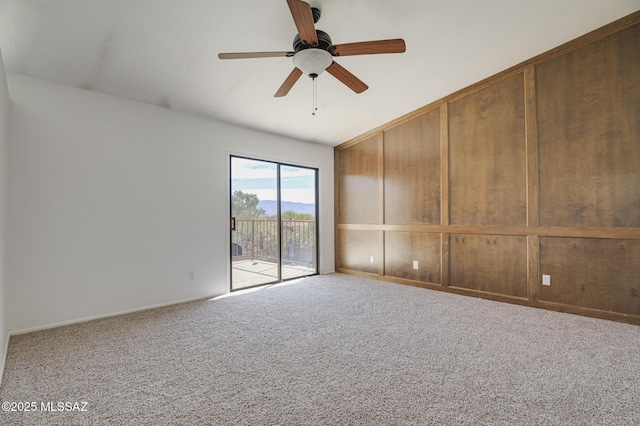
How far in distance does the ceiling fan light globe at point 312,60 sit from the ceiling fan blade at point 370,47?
71 millimetres

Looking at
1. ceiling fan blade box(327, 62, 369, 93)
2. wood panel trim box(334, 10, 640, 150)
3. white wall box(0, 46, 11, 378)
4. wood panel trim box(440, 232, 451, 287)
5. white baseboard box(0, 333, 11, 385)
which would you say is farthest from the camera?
wood panel trim box(440, 232, 451, 287)

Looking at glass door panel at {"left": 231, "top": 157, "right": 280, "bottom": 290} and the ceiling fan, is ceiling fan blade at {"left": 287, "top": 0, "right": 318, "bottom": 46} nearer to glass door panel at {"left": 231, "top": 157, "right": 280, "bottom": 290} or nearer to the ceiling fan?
the ceiling fan

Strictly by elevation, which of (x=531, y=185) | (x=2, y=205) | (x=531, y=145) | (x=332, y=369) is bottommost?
(x=332, y=369)

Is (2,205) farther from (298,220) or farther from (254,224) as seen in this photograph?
(298,220)

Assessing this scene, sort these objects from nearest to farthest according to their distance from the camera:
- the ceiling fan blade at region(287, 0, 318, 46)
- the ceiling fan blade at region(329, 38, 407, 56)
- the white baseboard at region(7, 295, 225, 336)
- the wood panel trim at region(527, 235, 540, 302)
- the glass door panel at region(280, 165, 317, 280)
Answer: the ceiling fan blade at region(287, 0, 318, 46) < the ceiling fan blade at region(329, 38, 407, 56) < the white baseboard at region(7, 295, 225, 336) < the wood panel trim at region(527, 235, 540, 302) < the glass door panel at region(280, 165, 317, 280)

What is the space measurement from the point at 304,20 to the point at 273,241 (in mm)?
3423

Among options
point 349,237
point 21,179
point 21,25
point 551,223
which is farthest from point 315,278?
point 21,25

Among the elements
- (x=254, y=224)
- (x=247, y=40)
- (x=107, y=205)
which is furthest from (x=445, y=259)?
(x=107, y=205)

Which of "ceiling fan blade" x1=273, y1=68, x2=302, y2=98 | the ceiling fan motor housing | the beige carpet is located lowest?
the beige carpet

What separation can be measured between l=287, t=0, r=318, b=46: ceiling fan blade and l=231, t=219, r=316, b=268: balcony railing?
9.41 ft

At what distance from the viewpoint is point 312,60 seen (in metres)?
2.33

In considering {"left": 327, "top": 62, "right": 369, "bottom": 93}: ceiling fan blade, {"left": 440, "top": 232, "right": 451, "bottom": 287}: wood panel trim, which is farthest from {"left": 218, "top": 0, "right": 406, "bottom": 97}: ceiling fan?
{"left": 440, "top": 232, "right": 451, "bottom": 287}: wood panel trim

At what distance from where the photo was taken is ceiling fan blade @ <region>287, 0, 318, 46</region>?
175cm

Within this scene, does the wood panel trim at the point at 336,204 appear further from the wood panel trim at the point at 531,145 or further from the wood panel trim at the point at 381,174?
the wood panel trim at the point at 531,145
